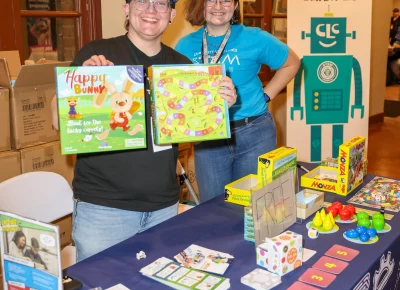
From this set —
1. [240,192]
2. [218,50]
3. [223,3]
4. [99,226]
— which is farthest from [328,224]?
[223,3]

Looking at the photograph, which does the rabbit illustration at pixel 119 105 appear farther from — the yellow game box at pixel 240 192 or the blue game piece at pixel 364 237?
the blue game piece at pixel 364 237

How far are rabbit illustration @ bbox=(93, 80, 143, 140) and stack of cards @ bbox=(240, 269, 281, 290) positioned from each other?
575 mm

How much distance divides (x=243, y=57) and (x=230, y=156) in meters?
0.45

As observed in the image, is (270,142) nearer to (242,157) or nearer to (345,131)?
(242,157)

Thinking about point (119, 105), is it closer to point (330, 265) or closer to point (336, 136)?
point (330, 265)

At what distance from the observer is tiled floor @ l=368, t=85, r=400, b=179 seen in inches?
195

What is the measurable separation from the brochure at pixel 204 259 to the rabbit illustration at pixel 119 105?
42 cm

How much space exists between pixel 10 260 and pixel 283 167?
1.03m

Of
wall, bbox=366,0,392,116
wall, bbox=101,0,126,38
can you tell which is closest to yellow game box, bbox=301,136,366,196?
wall, bbox=101,0,126,38

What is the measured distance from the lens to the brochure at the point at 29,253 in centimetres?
112

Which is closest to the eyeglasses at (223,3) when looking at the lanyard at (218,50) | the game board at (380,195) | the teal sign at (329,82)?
the lanyard at (218,50)

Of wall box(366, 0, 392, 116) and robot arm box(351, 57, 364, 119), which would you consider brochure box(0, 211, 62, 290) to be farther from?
wall box(366, 0, 392, 116)

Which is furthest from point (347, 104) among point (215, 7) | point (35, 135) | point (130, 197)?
point (130, 197)

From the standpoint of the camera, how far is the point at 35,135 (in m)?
2.56
